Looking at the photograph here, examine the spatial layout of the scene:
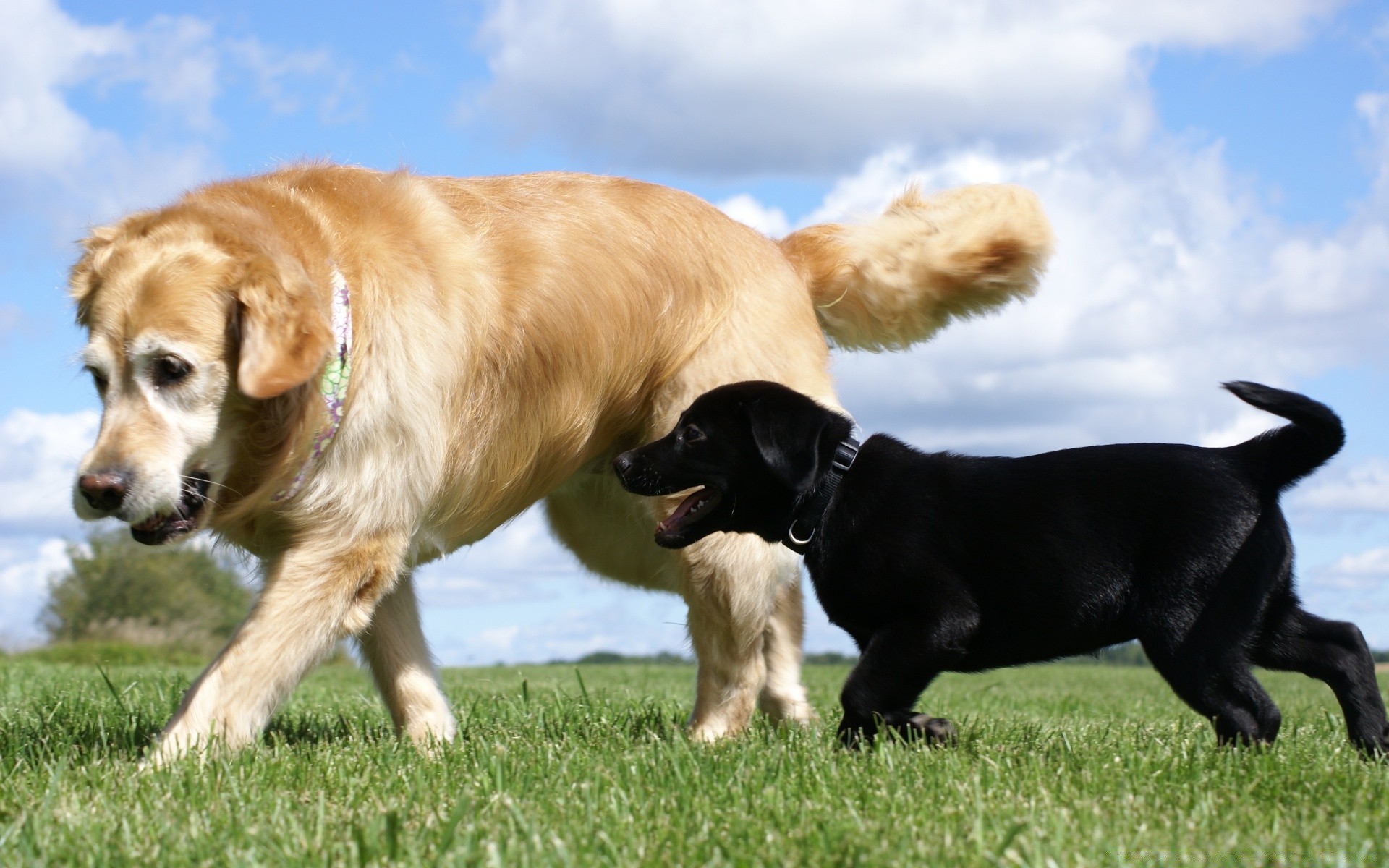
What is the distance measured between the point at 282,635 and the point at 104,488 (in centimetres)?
63

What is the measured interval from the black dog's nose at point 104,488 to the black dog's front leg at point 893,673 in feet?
6.93

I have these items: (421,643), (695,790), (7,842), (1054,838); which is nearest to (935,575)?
(695,790)

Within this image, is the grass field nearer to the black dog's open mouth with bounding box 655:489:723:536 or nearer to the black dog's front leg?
the black dog's front leg

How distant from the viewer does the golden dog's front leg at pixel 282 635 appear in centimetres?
336

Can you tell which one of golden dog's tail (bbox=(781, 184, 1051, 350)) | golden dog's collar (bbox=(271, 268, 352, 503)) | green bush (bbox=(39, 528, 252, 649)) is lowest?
green bush (bbox=(39, 528, 252, 649))

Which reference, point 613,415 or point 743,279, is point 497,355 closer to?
point 613,415

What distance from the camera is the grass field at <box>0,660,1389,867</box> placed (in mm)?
2236

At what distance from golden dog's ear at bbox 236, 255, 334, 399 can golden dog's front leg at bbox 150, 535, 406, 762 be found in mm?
557

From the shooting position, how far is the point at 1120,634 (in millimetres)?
3697

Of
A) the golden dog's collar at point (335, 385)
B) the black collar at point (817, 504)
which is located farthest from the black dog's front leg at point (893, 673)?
the golden dog's collar at point (335, 385)

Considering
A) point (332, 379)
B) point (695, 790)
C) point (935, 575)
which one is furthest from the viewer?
point (935, 575)

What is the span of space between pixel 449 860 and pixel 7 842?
96cm

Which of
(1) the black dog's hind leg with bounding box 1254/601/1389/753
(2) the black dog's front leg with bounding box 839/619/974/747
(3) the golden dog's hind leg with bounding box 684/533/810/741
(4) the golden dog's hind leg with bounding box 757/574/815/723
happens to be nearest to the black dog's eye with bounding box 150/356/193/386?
(3) the golden dog's hind leg with bounding box 684/533/810/741

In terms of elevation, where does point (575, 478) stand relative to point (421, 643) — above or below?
above
